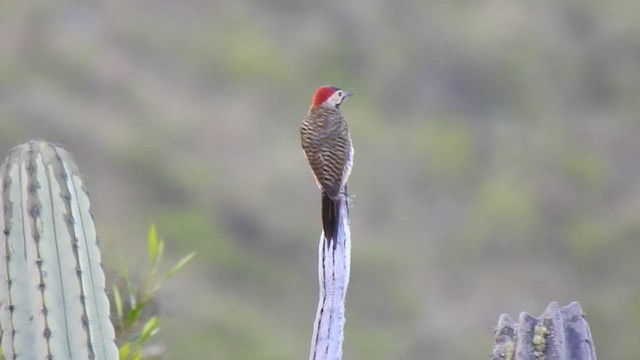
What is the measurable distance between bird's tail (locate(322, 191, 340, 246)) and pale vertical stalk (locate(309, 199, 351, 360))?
8 cm

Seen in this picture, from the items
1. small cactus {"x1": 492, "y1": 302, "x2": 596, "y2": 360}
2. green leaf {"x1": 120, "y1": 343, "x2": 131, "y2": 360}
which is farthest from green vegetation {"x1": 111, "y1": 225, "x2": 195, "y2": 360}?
small cactus {"x1": 492, "y1": 302, "x2": 596, "y2": 360}

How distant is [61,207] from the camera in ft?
14.9

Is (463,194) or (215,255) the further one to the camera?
(463,194)

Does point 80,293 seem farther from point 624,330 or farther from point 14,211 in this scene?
point 624,330

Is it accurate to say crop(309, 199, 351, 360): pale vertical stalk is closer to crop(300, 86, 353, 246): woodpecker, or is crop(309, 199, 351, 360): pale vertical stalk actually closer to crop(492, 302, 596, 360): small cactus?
crop(492, 302, 596, 360): small cactus

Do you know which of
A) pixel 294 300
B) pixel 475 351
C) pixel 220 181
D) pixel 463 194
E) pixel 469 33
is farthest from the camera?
pixel 469 33

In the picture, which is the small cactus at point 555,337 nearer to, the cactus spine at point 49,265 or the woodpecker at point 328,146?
the cactus spine at point 49,265

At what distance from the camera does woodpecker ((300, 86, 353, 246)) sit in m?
5.98

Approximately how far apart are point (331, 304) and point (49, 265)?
0.82 meters

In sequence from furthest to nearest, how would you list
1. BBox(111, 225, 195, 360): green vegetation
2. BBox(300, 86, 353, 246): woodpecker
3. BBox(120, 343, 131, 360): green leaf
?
BBox(300, 86, 353, 246): woodpecker → BBox(111, 225, 195, 360): green vegetation → BBox(120, 343, 131, 360): green leaf

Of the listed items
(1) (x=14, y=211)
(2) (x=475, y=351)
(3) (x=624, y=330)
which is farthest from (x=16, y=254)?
(3) (x=624, y=330)

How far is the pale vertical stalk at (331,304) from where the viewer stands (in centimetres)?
470

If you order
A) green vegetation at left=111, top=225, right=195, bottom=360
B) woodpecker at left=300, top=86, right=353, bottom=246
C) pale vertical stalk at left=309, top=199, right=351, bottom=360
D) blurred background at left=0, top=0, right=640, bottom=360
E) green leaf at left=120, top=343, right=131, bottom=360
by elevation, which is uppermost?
blurred background at left=0, top=0, right=640, bottom=360

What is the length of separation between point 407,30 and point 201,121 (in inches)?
168
